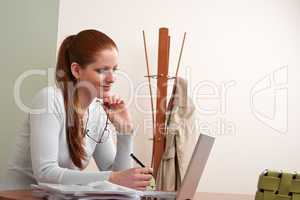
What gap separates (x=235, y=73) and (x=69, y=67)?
6.36 feet

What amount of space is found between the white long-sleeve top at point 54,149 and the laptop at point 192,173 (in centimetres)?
19

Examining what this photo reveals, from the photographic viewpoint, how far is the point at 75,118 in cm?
174

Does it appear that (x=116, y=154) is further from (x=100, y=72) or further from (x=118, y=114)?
(x=100, y=72)

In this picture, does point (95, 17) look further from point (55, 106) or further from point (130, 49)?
point (55, 106)

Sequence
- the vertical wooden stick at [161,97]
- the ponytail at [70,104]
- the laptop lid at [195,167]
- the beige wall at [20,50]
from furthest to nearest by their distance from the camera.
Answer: the vertical wooden stick at [161,97] < the beige wall at [20,50] < the ponytail at [70,104] < the laptop lid at [195,167]

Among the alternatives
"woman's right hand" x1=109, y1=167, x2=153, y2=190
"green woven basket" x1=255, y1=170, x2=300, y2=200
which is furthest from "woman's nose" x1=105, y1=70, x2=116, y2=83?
"green woven basket" x1=255, y1=170, x2=300, y2=200

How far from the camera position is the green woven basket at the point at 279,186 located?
1154mm

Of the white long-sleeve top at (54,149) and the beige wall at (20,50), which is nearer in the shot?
the white long-sleeve top at (54,149)

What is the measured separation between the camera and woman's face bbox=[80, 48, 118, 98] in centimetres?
177

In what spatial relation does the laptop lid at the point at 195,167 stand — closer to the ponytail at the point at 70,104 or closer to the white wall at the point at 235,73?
the ponytail at the point at 70,104

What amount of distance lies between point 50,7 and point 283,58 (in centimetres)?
208

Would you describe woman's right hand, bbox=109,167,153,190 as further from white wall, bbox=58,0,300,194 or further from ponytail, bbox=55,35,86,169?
white wall, bbox=58,0,300,194

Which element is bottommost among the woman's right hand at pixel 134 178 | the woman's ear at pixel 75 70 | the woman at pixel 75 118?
the woman's right hand at pixel 134 178

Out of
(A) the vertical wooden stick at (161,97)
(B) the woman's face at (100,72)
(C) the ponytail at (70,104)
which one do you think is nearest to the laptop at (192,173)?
(C) the ponytail at (70,104)
